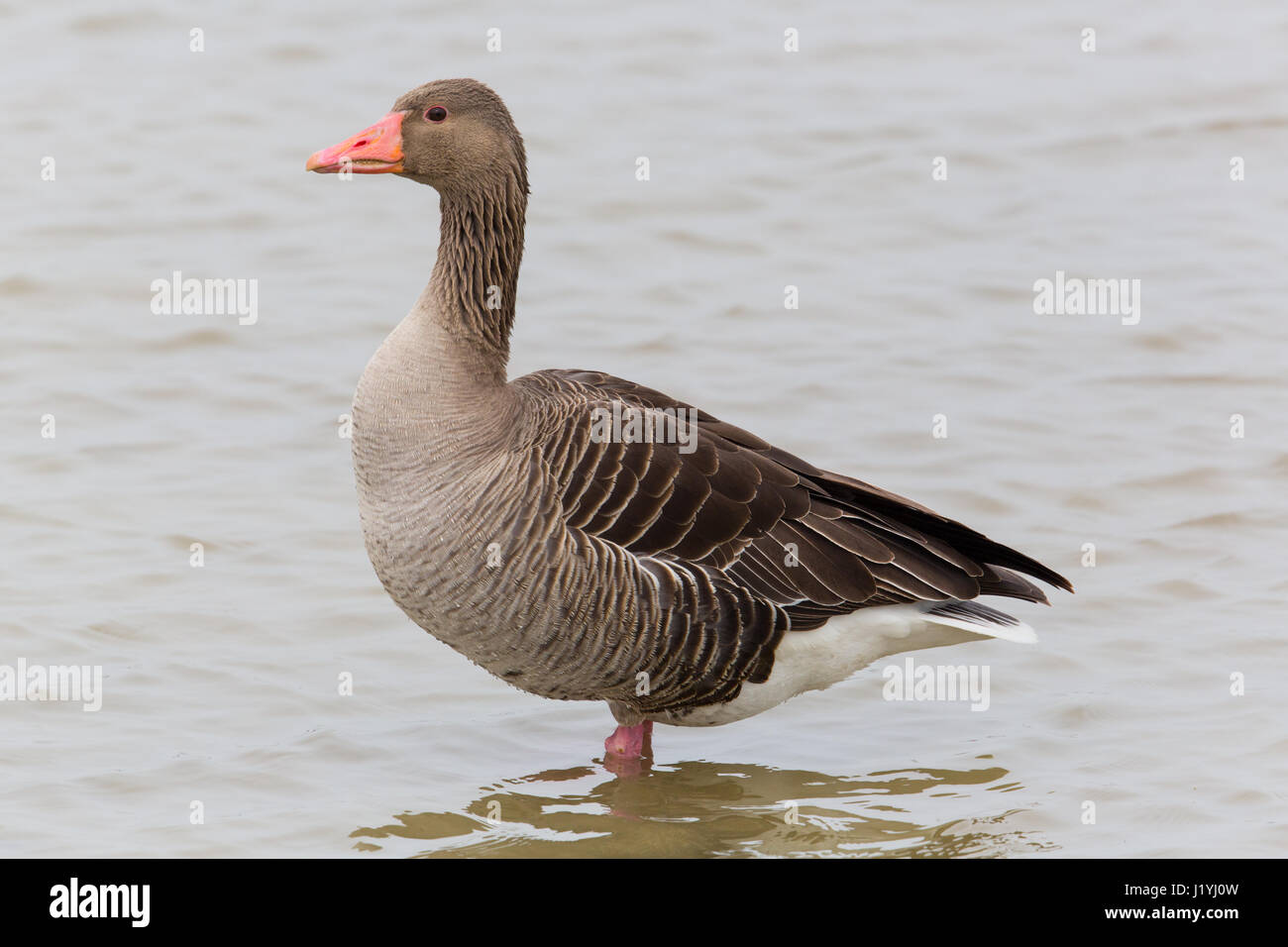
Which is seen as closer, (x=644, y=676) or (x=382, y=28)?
(x=644, y=676)

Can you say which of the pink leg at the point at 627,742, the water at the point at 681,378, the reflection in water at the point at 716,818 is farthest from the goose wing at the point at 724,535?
the water at the point at 681,378

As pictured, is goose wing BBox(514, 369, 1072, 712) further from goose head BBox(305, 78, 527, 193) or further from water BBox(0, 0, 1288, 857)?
goose head BBox(305, 78, 527, 193)

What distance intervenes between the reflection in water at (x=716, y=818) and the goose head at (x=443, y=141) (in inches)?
112

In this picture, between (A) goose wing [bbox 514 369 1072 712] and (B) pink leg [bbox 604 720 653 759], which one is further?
(B) pink leg [bbox 604 720 653 759]

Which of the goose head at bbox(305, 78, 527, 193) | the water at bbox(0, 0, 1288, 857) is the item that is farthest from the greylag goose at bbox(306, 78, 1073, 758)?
the water at bbox(0, 0, 1288, 857)

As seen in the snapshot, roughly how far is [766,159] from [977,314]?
2.99 m

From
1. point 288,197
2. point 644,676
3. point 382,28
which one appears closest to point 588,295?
point 288,197

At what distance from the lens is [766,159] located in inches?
605

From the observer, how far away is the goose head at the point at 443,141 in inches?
307

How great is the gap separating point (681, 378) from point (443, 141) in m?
4.71

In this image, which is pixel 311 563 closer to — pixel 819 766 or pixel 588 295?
pixel 819 766

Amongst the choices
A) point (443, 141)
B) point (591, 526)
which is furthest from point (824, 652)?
point (443, 141)

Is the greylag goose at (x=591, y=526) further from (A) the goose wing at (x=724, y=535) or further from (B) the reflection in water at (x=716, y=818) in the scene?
(B) the reflection in water at (x=716, y=818)

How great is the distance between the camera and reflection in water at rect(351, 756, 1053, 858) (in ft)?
24.1
